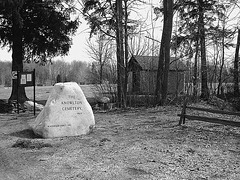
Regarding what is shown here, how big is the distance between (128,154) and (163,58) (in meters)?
8.92

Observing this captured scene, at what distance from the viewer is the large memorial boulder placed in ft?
24.4

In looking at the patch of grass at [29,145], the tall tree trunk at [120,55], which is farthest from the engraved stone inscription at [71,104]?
the tall tree trunk at [120,55]

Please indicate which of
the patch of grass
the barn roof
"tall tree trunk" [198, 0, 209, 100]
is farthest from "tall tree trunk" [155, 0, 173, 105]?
the patch of grass

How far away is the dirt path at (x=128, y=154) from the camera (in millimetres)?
4660

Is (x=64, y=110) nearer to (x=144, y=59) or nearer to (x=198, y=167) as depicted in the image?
(x=198, y=167)

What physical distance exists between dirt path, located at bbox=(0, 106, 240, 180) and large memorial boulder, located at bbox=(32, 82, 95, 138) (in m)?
0.32

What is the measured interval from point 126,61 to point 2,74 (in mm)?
108262

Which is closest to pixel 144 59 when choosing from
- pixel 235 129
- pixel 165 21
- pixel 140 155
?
pixel 165 21

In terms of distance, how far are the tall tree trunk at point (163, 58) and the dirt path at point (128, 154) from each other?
5493 mm

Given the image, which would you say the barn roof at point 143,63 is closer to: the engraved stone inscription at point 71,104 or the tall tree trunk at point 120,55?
the tall tree trunk at point 120,55

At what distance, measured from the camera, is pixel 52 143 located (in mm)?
6809

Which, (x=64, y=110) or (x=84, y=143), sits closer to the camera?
(x=84, y=143)

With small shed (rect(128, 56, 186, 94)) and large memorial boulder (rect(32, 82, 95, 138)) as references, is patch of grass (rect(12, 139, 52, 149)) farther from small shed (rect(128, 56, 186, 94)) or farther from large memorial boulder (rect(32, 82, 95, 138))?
small shed (rect(128, 56, 186, 94))

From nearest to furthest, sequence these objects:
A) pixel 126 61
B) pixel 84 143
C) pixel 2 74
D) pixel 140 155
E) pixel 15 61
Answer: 1. pixel 140 155
2. pixel 84 143
3. pixel 126 61
4. pixel 15 61
5. pixel 2 74
